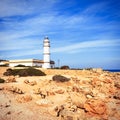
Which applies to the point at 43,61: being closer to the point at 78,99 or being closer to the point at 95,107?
the point at 78,99

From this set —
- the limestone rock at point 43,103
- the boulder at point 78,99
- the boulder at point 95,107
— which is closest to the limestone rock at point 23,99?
the limestone rock at point 43,103

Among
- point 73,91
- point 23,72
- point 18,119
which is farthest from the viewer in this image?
point 23,72

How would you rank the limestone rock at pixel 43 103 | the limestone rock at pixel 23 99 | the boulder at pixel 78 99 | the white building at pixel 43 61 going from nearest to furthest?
the limestone rock at pixel 43 103 < the boulder at pixel 78 99 < the limestone rock at pixel 23 99 < the white building at pixel 43 61

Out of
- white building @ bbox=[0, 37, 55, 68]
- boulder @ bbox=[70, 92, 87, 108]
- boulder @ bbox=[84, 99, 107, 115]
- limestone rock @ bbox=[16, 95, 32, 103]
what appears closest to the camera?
boulder @ bbox=[84, 99, 107, 115]

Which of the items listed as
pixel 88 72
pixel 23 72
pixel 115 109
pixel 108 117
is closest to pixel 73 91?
pixel 115 109

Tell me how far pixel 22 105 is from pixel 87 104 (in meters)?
4.30

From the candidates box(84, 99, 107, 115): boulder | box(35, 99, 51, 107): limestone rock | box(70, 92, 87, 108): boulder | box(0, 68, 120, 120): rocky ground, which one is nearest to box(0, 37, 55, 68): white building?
box(0, 68, 120, 120): rocky ground

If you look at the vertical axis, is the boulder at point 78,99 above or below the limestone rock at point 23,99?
below

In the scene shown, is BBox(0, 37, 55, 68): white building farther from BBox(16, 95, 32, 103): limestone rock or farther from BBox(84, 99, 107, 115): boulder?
BBox(84, 99, 107, 115): boulder

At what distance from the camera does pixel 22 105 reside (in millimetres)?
14195

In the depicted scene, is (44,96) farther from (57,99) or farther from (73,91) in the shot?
(73,91)

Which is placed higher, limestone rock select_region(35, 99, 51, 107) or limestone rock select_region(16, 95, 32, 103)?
limestone rock select_region(16, 95, 32, 103)

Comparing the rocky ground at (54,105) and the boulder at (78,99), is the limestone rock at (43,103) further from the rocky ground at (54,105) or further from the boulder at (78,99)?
the boulder at (78,99)

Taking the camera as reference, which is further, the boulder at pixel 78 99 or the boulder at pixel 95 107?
the boulder at pixel 78 99
